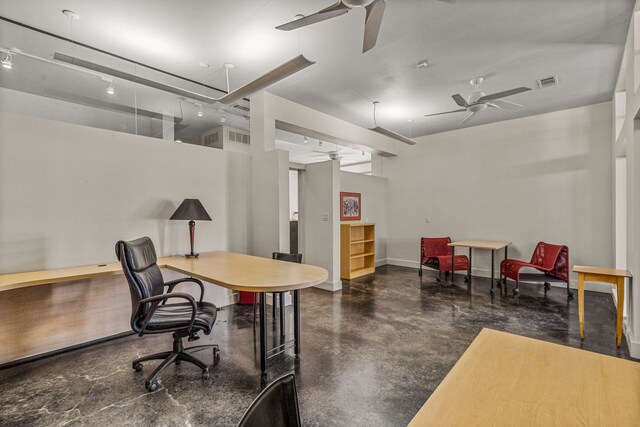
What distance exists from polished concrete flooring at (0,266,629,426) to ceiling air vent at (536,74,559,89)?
3.38 metres

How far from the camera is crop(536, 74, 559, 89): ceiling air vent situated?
442cm

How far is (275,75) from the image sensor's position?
3336 millimetres

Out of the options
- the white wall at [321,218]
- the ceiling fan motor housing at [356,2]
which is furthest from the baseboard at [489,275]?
the ceiling fan motor housing at [356,2]

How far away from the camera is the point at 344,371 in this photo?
268 centimetres

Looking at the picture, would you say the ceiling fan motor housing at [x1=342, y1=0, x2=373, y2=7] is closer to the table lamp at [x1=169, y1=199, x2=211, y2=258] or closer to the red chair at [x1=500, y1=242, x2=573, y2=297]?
the table lamp at [x1=169, y1=199, x2=211, y2=258]

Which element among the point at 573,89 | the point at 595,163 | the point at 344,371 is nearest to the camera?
the point at 344,371

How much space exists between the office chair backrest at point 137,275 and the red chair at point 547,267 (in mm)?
5318

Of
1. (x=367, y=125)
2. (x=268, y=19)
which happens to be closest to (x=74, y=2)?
(x=268, y=19)

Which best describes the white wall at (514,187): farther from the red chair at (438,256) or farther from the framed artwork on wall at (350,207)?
the framed artwork on wall at (350,207)

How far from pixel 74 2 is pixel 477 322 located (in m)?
5.62

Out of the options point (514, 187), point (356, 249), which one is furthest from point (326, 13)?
point (514, 187)

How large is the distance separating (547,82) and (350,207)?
13.2 feet

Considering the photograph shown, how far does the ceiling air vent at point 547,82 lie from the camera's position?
4.42 m

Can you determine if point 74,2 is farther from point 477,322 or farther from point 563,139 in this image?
point 563,139
